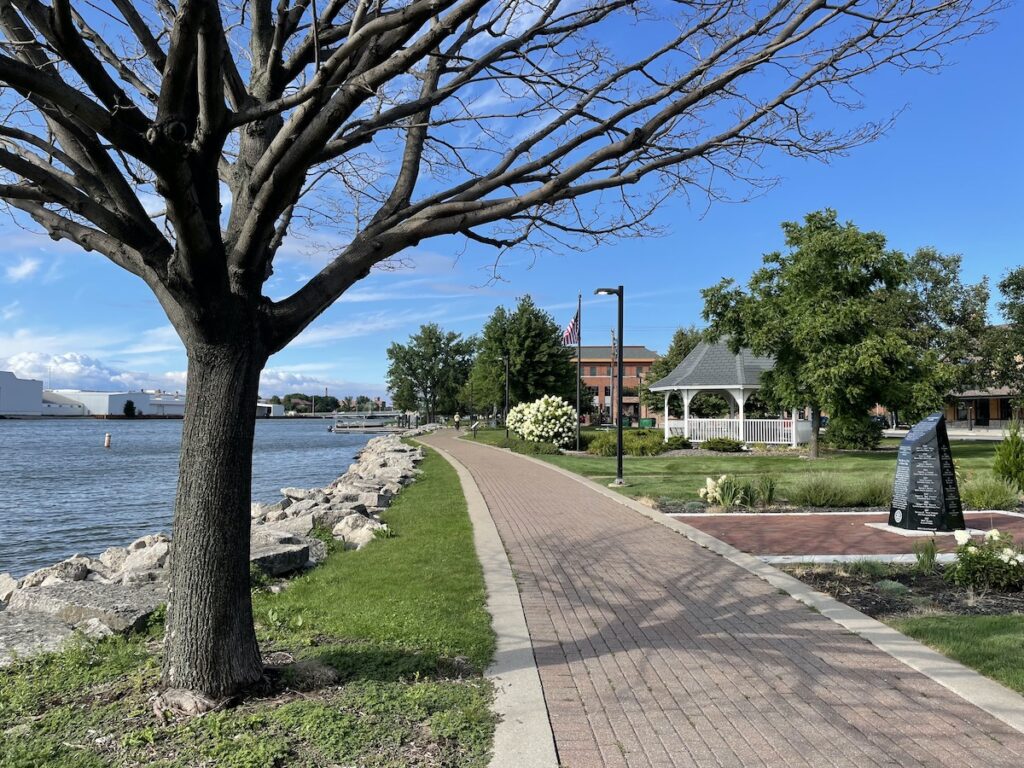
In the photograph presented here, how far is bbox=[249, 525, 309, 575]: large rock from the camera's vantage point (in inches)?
299

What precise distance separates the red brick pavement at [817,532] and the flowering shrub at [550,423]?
18.5 meters

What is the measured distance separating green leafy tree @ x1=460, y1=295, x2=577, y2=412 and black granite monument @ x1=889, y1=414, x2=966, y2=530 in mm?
38772

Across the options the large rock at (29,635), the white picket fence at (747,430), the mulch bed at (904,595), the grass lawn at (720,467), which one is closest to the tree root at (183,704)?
the large rock at (29,635)

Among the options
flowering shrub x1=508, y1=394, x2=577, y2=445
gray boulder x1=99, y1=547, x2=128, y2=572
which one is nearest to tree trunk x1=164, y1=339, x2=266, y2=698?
gray boulder x1=99, y1=547, x2=128, y2=572

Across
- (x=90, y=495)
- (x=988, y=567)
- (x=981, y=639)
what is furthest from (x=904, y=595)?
(x=90, y=495)

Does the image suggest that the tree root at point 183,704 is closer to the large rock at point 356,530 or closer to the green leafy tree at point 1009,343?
the large rock at point 356,530

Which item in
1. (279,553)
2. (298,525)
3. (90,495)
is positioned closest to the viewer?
(279,553)

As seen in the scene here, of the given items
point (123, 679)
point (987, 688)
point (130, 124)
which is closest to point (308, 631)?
point (123, 679)

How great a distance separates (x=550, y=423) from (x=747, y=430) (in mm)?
8453

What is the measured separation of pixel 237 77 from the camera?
4.57 m

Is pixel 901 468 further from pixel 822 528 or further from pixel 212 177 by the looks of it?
pixel 212 177

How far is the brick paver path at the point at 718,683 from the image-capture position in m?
3.62

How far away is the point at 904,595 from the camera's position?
667 cm

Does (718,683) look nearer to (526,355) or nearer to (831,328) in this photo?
(831,328)
